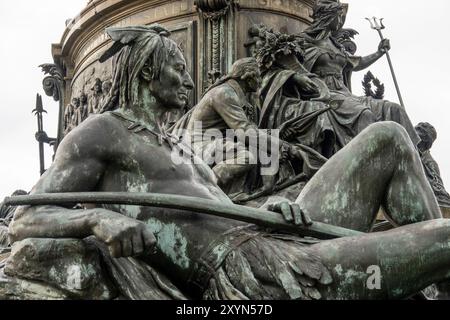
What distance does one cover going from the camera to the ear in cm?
511

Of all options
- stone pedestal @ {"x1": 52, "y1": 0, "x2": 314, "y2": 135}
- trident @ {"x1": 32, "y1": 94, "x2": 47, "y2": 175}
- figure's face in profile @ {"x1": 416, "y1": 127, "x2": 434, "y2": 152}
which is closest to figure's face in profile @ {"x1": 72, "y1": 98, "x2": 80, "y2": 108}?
stone pedestal @ {"x1": 52, "y1": 0, "x2": 314, "y2": 135}

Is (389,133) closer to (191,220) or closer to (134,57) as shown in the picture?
(191,220)

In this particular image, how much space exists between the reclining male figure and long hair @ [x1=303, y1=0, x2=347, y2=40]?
5.38 m

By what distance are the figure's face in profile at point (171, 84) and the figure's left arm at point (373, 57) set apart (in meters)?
6.28

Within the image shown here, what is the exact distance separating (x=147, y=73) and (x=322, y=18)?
5455 mm

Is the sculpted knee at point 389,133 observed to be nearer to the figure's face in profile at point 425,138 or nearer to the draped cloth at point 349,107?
the draped cloth at point 349,107

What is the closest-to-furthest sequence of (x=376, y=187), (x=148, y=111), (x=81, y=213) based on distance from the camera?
(x=81, y=213) → (x=376, y=187) → (x=148, y=111)

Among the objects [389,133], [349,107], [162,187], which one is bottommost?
[162,187]

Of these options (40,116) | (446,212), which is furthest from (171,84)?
(40,116)

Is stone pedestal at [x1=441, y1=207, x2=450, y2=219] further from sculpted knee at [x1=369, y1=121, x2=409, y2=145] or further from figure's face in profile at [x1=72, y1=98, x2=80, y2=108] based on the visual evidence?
sculpted knee at [x1=369, y1=121, x2=409, y2=145]

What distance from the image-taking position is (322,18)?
10250mm

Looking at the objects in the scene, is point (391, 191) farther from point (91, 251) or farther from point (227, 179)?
point (227, 179)

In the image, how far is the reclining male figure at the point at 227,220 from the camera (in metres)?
4.46

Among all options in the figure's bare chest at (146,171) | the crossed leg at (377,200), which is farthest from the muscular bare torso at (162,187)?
the crossed leg at (377,200)
